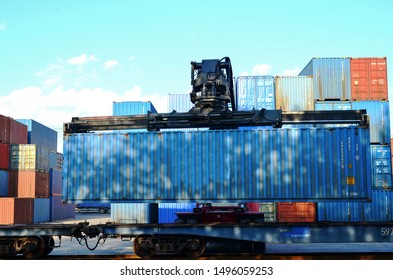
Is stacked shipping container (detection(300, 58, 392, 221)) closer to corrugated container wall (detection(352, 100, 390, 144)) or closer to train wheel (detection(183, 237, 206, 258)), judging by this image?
corrugated container wall (detection(352, 100, 390, 144))

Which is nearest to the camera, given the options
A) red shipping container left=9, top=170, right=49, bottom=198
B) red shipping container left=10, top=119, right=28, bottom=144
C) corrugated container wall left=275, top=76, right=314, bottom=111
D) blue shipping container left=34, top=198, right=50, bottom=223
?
corrugated container wall left=275, top=76, right=314, bottom=111

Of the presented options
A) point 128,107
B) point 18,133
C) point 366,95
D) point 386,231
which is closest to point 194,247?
point 386,231

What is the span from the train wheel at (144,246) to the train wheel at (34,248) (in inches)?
122

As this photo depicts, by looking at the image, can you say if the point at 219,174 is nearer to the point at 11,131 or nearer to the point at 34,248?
the point at 34,248

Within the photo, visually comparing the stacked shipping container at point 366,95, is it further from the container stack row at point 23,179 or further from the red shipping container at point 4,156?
the red shipping container at point 4,156

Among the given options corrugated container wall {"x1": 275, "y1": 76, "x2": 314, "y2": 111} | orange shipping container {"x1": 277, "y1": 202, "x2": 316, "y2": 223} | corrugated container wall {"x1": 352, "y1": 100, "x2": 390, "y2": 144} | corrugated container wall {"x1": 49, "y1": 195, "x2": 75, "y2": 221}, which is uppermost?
corrugated container wall {"x1": 275, "y1": 76, "x2": 314, "y2": 111}

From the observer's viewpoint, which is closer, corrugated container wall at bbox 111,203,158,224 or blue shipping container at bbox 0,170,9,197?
corrugated container wall at bbox 111,203,158,224

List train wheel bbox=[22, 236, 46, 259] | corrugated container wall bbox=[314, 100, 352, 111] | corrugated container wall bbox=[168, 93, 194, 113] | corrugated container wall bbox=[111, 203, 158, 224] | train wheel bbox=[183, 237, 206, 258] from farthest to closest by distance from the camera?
corrugated container wall bbox=[168, 93, 194, 113], corrugated container wall bbox=[314, 100, 352, 111], corrugated container wall bbox=[111, 203, 158, 224], train wheel bbox=[22, 236, 46, 259], train wheel bbox=[183, 237, 206, 258]

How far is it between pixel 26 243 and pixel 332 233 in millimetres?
9496

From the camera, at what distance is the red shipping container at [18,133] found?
32.7m

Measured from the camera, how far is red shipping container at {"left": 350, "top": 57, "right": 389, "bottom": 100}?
26672 mm

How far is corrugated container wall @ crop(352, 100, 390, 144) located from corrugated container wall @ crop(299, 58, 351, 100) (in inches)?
73.8

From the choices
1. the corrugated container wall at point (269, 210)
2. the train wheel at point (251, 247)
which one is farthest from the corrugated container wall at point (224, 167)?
the corrugated container wall at point (269, 210)
